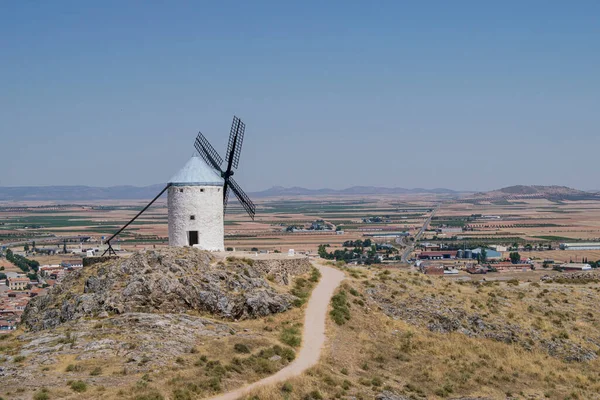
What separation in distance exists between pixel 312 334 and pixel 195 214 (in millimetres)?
10716

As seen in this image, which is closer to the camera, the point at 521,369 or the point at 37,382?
the point at 37,382

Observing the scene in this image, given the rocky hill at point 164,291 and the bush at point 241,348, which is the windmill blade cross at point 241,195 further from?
the bush at point 241,348

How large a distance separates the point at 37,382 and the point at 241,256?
15352 millimetres

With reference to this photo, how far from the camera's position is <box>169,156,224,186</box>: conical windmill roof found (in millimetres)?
35156

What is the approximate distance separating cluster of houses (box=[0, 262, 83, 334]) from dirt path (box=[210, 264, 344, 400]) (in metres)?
25.7

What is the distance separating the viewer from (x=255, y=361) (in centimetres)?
2277

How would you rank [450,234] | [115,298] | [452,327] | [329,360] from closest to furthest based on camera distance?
[329,360] → [115,298] → [452,327] → [450,234]

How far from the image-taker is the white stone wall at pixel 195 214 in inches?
1383

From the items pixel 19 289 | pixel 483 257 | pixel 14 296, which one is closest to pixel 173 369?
pixel 14 296

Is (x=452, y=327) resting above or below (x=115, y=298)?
below

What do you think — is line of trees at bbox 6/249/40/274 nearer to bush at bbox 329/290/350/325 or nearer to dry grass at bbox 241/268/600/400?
dry grass at bbox 241/268/600/400

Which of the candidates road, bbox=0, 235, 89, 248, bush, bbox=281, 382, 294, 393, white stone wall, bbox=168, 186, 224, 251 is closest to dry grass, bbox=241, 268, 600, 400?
bush, bbox=281, 382, 294, 393

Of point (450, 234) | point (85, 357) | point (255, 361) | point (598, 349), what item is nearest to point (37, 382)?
point (85, 357)

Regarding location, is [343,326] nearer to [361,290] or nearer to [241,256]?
[361,290]
